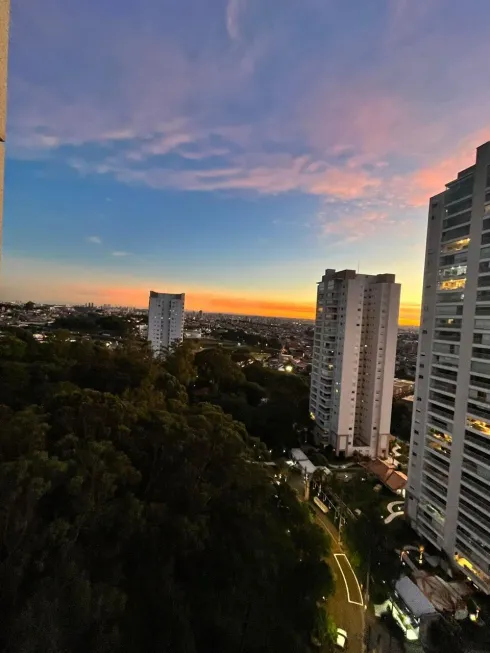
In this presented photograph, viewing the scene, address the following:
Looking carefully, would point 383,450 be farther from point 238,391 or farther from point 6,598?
point 6,598

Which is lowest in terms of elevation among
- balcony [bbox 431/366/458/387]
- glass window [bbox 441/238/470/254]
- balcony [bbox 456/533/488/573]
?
balcony [bbox 456/533/488/573]

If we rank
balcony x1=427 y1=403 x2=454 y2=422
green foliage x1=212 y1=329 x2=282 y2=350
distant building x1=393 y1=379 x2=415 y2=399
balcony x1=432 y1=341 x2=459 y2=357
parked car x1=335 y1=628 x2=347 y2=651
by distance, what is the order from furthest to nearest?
green foliage x1=212 y1=329 x2=282 y2=350 < distant building x1=393 y1=379 x2=415 y2=399 < balcony x1=427 y1=403 x2=454 y2=422 < balcony x1=432 y1=341 x2=459 y2=357 < parked car x1=335 y1=628 x2=347 y2=651

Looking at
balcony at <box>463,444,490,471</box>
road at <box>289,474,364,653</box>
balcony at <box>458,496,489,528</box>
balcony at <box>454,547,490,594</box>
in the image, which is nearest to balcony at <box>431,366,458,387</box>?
balcony at <box>463,444,490,471</box>

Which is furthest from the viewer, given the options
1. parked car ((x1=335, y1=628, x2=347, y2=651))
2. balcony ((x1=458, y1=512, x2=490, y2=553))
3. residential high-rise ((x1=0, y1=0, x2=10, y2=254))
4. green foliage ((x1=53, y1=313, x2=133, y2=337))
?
green foliage ((x1=53, y1=313, x2=133, y2=337))

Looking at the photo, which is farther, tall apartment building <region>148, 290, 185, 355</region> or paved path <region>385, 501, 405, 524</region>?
tall apartment building <region>148, 290, 185, 355</region>

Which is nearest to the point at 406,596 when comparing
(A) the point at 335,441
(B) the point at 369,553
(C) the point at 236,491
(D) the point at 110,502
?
(B) the point at 369,553

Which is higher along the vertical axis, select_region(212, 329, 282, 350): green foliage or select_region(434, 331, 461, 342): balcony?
select_region(434, 331, 461, 342): balcony

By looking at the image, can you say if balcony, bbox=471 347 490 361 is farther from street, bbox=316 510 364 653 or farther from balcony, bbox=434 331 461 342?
street, bbox=316 510 364 653

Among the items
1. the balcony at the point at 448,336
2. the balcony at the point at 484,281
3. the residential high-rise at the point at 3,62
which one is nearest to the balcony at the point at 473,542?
the balcony at the point at 448,336
